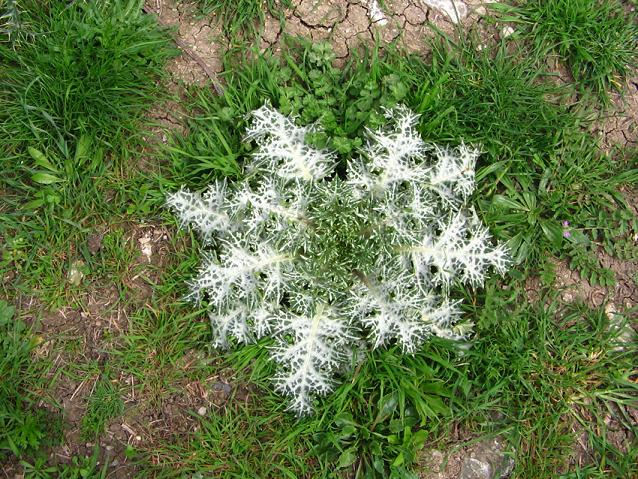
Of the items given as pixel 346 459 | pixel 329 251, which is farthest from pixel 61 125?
pixel 346 459

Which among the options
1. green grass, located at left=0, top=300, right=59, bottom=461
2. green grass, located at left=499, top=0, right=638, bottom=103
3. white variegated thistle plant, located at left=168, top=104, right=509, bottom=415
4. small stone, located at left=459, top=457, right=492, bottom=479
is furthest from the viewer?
green grass, located at left=499, top=0, right=638, bottom=103

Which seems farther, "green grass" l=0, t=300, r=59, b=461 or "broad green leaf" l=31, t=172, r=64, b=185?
"broad green leaf" l=31, t=172, r=64, b=185

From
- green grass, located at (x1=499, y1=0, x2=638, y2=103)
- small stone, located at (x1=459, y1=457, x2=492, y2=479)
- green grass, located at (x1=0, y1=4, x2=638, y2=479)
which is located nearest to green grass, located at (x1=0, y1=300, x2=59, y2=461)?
green grass, located at (x1=0, y1=4, x2=638, y2=479)

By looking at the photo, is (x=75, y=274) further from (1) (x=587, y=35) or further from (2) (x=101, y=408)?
(1) (x=587, y=35)

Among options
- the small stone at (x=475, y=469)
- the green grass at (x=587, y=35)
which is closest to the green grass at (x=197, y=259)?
the small stone at (x=475, y=469)

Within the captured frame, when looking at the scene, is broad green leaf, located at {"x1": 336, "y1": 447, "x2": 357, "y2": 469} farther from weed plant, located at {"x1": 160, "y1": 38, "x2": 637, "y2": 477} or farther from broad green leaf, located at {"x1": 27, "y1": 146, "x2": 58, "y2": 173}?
broad green leaf, located at {"x1": 27, "y1": 146, "x2": 58, "y2": 173}

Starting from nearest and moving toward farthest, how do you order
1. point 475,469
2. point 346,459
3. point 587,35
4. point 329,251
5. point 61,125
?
point 329,251 < point 346,459 < point 475,469 < point 61,125 < point 587,35

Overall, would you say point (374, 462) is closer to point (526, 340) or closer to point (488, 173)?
point (526, 340)
